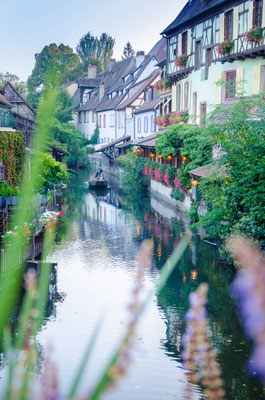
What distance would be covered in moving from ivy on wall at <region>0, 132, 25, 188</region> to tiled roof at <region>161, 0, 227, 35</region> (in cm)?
1277

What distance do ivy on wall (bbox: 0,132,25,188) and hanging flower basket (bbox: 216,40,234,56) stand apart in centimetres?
1118

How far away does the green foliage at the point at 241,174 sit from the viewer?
1568 cm

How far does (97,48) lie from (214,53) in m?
82.6

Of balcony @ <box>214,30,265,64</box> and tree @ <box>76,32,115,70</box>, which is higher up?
tree @ <box>76,32,115,70</box>

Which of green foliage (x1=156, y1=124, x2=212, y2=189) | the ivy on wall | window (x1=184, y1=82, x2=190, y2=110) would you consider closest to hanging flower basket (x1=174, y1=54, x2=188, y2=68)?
window (x1=184, y1=82, x2=190, y2=110)

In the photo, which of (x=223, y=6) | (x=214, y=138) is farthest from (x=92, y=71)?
(x=214, y=138)

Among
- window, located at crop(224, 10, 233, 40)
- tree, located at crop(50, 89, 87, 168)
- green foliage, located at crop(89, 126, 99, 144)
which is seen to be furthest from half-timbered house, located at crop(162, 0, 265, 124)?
green foliage, located at crop(89, 126, 99, 144)

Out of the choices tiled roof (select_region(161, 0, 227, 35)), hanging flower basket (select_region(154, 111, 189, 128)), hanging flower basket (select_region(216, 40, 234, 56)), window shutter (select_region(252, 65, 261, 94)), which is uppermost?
tiled roof (select_region(161, 0, 227, 35))

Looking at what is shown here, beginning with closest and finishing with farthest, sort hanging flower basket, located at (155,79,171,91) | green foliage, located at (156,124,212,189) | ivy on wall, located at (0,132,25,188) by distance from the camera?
ivy on wall, located at (0,132,25,188), green foliage, located at (156,124,212,189), hanging flower basket, located at (155,79,171,91)

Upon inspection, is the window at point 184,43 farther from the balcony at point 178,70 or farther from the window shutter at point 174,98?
the window shutter at point 174,98

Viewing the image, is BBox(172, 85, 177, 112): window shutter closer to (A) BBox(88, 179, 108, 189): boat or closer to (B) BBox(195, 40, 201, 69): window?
(B) BBox(195, 40, 201, 69): window

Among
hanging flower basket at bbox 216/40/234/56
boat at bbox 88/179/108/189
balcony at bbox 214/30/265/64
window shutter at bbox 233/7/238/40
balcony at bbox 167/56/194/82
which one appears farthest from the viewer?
boat at bbox 88/179/108/189

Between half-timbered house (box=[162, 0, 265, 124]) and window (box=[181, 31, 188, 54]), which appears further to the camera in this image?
window (box=[181, 31, 188, 54])

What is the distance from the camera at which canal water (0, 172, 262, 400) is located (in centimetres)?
910
